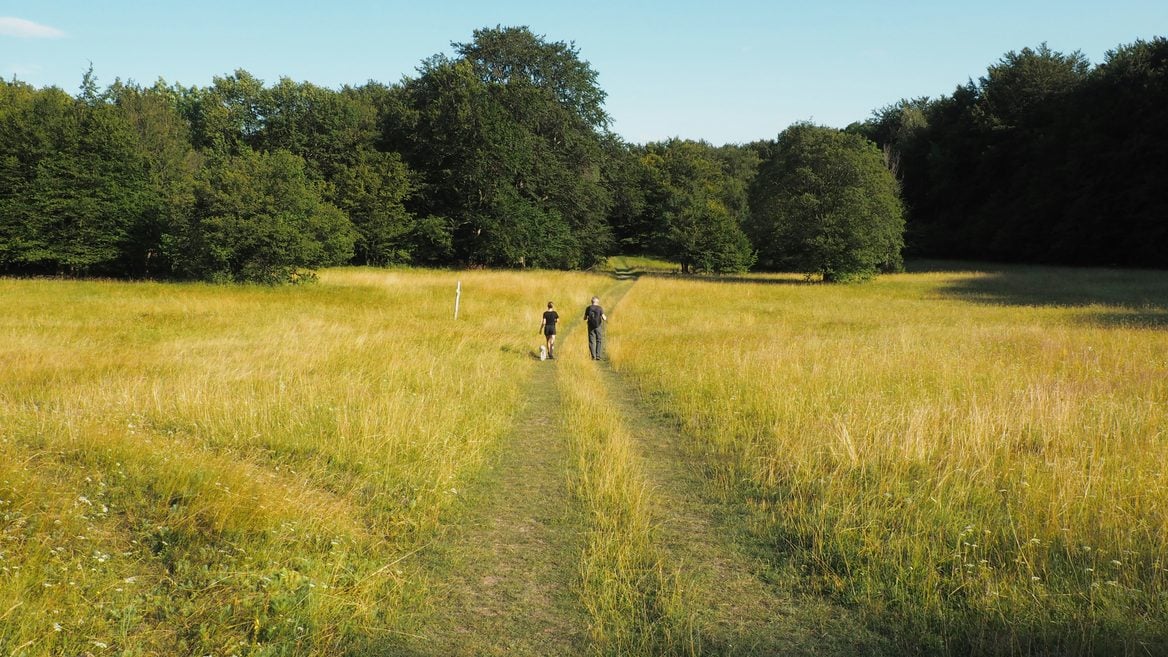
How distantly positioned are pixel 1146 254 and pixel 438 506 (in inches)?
2611

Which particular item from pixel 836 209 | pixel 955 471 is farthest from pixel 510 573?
pixel 836 209

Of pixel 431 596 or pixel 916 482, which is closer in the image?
pixel 431 596

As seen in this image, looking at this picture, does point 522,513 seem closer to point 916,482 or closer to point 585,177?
point 916,482

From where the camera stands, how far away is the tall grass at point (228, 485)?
165 inches

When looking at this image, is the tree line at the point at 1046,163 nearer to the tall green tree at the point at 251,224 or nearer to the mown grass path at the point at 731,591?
the tall green tree at the point at 251,224

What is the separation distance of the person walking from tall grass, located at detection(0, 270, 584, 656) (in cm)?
206

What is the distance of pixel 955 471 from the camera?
22.0 feet

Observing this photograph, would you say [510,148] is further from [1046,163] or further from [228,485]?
[1046,163]

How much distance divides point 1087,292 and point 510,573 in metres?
40.0

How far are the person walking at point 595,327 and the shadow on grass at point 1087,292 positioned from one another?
15942 millimetres

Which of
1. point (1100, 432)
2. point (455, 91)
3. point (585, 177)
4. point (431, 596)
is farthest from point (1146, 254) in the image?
point (431, 596)

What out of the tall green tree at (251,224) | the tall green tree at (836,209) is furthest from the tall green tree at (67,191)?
the tall green tree at (836,209)

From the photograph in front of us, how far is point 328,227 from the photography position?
3425 cm

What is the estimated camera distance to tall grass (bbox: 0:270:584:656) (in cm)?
419
